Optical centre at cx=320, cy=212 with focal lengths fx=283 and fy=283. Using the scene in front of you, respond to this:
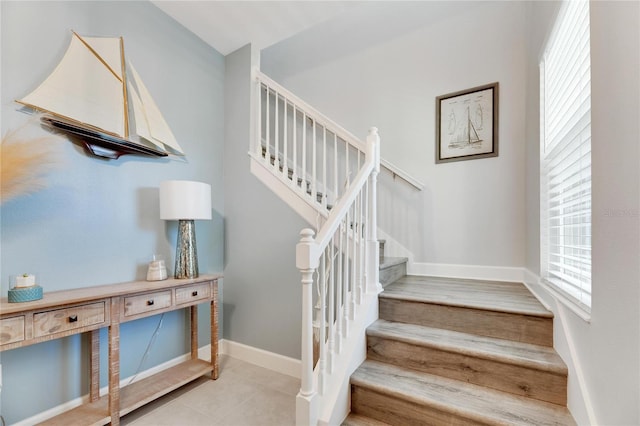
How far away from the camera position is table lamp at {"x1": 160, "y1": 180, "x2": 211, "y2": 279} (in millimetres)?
2029

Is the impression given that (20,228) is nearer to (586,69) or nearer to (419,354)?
(419,354)

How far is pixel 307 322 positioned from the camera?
1.37 metres

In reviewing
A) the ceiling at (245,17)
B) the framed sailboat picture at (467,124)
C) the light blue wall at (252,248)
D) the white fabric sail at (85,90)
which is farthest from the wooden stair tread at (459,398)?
the ceiling at (245,17)

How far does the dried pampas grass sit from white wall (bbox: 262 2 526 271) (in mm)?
2662

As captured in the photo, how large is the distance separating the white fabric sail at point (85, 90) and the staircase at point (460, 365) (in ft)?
7.39

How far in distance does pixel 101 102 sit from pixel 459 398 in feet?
9.02

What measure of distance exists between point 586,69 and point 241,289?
276 cm

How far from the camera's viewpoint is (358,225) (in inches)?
73.9

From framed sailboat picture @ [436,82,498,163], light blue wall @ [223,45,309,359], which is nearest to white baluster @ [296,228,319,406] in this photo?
light blue wall @ [223,45,309,359]

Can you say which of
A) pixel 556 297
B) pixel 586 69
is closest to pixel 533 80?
pixel 586 69

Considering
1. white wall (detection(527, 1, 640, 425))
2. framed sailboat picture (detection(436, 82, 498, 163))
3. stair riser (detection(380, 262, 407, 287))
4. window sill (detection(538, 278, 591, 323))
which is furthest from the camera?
framed sailboat picture (detection(436, 82, 498, 163))

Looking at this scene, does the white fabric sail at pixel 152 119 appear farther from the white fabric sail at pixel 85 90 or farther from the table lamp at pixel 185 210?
the table lamp at pixel 185 210

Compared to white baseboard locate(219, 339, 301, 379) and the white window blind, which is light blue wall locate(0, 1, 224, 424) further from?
the white window blind

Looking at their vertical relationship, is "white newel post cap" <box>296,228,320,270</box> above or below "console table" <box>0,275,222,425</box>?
above
